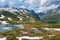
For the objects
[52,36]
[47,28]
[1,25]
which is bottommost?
[52,36]

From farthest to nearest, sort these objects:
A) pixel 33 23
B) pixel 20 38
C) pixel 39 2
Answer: pixel 39 2 → pixel 33 23 → pixel 20 38

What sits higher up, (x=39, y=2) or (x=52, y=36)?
(x=39, y=2)

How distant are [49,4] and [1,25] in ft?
10.8

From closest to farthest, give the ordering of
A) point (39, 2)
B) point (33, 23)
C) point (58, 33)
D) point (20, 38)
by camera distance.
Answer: point (20, 38) → point (58, 33) → point (33, 23) → point (39, 2)

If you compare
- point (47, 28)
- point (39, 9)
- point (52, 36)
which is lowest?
point (52, 36)

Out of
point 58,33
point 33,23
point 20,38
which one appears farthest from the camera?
point 33,23

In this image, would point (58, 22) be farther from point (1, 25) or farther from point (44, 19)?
point (1, 25)

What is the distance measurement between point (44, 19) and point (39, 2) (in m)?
1.09

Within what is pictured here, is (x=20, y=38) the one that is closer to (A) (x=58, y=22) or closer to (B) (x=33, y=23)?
(B) (x=33, y=23)

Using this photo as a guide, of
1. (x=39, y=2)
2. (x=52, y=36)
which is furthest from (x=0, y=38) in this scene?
(x=39, y=2)

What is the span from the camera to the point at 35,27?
38.0 feet

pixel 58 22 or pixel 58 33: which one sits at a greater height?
pixel 58 22

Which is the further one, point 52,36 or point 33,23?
point 33,23

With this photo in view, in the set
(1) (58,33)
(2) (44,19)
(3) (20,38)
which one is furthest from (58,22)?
(3) (20,38)
